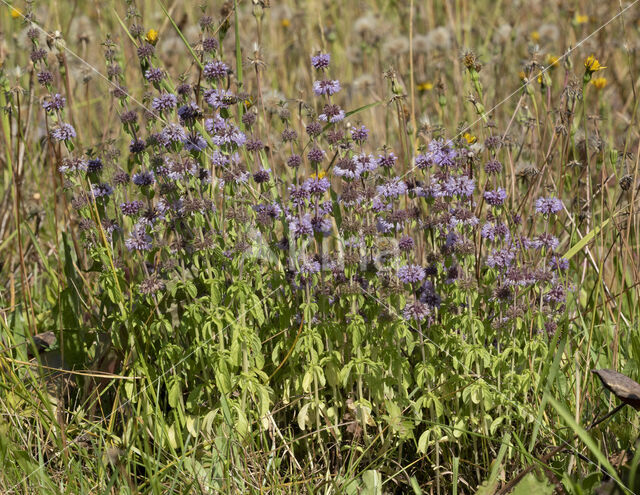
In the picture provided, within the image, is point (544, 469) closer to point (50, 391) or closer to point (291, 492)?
point (291, 492)

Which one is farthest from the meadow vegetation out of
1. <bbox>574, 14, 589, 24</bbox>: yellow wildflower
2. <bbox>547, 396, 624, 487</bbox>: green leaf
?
<bbox>574, 14, 589, 24</bbox>: yellow wildflower

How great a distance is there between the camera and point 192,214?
8.49 feet

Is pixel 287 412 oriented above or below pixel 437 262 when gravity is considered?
below

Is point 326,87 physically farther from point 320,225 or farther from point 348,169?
point 320,225

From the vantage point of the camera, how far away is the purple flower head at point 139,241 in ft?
8.53

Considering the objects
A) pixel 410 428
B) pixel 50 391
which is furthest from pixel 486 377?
pixel 50 391

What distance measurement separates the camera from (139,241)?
8.57ft

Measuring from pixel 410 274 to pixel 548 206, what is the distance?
1.87 feet

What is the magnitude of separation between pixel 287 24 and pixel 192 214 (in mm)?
4587

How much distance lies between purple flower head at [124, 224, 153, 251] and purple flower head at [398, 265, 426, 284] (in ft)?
2.96

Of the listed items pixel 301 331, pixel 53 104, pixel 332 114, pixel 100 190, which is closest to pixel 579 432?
pixel 301 331

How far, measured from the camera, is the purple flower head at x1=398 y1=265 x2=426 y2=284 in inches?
99.3

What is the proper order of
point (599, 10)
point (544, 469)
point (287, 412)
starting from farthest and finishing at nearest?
point (599, 10), point (287, 412), point (544, 469)

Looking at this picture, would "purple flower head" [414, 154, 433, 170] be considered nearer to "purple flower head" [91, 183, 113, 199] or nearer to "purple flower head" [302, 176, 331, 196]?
"purple flower head" [302, 176, 331, 196]
